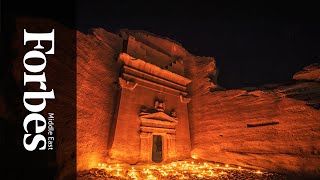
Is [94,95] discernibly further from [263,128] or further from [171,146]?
[263,128]

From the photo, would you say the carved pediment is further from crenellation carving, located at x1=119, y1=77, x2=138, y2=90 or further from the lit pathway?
Result: the lit pathway

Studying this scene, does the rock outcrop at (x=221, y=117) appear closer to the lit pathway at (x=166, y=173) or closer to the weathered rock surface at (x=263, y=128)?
the weathered rock surface at (x=263, y=128)

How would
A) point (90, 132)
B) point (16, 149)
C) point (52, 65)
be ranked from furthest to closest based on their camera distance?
→ point (90, 132)
point (52, 65)
point (16, 149)

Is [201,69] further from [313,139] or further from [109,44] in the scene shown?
[313,139]

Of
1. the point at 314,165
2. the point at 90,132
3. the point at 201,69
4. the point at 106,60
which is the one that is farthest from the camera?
the point at 201,69

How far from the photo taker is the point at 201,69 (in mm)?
13422

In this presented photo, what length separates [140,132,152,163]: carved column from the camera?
31.6 ft

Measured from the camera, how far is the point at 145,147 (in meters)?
9.81

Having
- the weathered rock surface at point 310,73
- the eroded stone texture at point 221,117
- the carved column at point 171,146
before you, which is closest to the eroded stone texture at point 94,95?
the eroded stone texture at point 221,117

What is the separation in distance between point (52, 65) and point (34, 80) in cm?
103

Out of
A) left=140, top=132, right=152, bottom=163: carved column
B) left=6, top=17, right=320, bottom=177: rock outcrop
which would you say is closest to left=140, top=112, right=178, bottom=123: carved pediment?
left=140, top=132, right=152, bottom=163: carved column

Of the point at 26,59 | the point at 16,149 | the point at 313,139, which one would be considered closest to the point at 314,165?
the point at 313,139

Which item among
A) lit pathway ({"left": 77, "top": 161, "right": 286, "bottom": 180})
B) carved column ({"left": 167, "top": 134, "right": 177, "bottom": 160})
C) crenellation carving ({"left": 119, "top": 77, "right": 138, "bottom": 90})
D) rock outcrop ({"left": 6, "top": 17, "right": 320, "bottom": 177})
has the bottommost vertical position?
lit pathway ({"left": 77, "top": 161, "right": 286, "bottom": 180})

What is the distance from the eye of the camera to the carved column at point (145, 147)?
9647 mm
